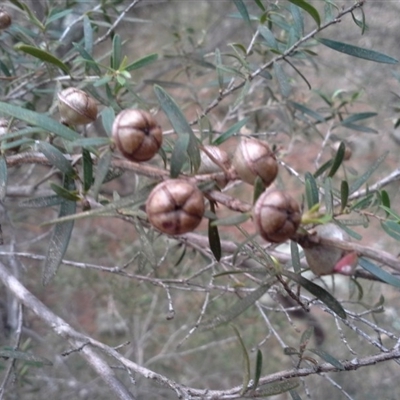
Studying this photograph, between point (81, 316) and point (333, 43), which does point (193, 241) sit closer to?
point (333, 43)

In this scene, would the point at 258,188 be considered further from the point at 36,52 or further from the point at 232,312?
the point at 36,52

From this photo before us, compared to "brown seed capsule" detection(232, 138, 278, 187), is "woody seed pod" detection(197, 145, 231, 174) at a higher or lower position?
lower

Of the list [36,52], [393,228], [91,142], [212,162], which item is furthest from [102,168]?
[393,228]

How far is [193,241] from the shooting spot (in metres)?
1.12

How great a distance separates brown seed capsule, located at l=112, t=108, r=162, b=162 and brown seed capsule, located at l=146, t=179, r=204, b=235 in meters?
0.05

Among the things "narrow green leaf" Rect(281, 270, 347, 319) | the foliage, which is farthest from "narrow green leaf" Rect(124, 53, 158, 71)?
"narrow green leaf" Rect(281, 270, 347, 319)

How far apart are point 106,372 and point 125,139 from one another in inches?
18.3

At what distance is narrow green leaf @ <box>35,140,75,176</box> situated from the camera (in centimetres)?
69

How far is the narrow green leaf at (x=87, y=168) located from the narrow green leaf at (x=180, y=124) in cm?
13

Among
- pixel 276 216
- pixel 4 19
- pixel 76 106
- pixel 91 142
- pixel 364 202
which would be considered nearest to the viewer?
pixel 276 216

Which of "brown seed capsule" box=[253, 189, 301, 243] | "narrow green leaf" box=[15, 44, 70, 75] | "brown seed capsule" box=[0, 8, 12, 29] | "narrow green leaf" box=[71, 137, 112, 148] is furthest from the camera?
"brown seed capsule" box=[0, 8, 12, 29]

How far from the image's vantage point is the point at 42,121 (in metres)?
0.66

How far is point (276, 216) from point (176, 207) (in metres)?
0.10

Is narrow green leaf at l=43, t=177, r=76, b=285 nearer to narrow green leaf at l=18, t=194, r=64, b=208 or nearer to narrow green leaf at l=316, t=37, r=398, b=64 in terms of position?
narrow green leaf at l=18, t=194, r=64, b=208
